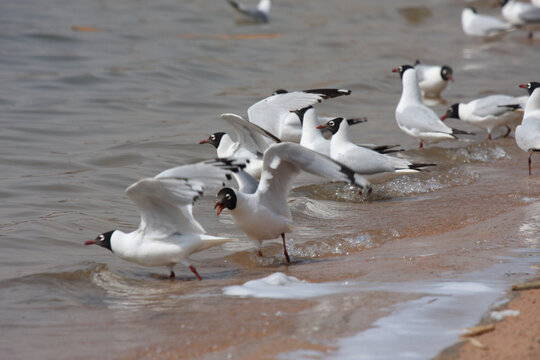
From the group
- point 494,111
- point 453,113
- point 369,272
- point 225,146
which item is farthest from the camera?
point 453,113

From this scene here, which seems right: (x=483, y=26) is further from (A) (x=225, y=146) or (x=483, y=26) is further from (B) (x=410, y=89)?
(A) (x=225, y=146)

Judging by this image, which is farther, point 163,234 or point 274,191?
point 274,191

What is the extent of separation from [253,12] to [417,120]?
12.1 metres

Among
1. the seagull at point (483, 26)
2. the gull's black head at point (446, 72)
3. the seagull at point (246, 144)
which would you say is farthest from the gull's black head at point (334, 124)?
the seagull at point (483, 26)

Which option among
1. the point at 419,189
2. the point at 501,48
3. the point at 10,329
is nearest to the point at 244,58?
the point at 501,48

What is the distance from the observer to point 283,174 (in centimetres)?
611

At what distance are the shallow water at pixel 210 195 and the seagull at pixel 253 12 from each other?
4.87 feet

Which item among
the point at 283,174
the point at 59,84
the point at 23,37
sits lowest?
the point at 283,174

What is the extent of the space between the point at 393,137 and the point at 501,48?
874 cm

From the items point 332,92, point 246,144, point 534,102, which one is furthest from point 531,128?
point 246,144

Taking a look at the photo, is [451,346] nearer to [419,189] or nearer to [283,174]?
[283,174]

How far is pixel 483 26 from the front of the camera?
19406 millimetres

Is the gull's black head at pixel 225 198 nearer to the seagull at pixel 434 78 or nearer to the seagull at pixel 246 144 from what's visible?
the seagull at pixel 246 144

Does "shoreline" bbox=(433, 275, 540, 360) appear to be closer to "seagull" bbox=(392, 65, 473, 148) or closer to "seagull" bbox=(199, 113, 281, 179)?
"seagull" bbox=(199, 113, 281, 179)
